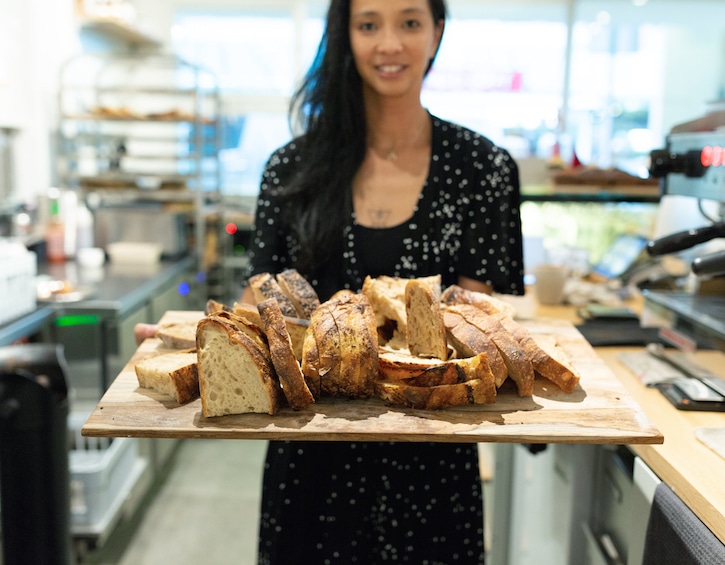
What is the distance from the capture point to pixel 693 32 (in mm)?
5492

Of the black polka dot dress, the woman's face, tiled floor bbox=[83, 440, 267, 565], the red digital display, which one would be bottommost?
tiled floor bbox=[83, 440, 267, 565]

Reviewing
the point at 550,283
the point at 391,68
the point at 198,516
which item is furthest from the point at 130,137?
the point at 391,68

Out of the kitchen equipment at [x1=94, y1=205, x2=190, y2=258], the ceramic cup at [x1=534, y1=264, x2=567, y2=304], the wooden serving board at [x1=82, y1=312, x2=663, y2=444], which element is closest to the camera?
the wooden serving board at [x1=82, y1=312, x2=663, y2=444]

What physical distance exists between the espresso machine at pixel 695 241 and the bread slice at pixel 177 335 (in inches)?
37.6

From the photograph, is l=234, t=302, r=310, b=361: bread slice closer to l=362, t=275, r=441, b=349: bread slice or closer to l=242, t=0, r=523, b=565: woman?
l=362, t=275, r=441, b=349: bread slice

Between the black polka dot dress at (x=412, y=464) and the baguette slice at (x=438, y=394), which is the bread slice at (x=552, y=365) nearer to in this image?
the baguette slice at (x=438, y=394)

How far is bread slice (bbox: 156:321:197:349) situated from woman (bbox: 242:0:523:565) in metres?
0.34

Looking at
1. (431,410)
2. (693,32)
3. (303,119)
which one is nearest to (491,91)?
(693,32)

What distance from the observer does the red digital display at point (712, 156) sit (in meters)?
1.43

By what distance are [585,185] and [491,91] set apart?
3.15m

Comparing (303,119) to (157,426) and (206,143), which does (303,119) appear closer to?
(157,426)

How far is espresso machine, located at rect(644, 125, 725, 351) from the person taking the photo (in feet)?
4.60

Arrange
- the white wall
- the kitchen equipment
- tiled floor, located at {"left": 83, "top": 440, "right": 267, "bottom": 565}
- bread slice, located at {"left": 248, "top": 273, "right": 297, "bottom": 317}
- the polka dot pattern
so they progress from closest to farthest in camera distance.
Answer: bread slice, located at {"left": 248, "top": 273, "right": 297, "bottom": 317} → the polka dot pattern → tiled floor, located at {"left": 83, "top": 440, "right": 267, "bottom": 565} → the white wall → the kitchen equipment

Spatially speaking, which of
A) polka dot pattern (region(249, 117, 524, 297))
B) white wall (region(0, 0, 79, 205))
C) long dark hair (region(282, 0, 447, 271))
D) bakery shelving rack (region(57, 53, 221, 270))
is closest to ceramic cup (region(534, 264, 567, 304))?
polka dot pattern (region(249, 117, 524, 297))
